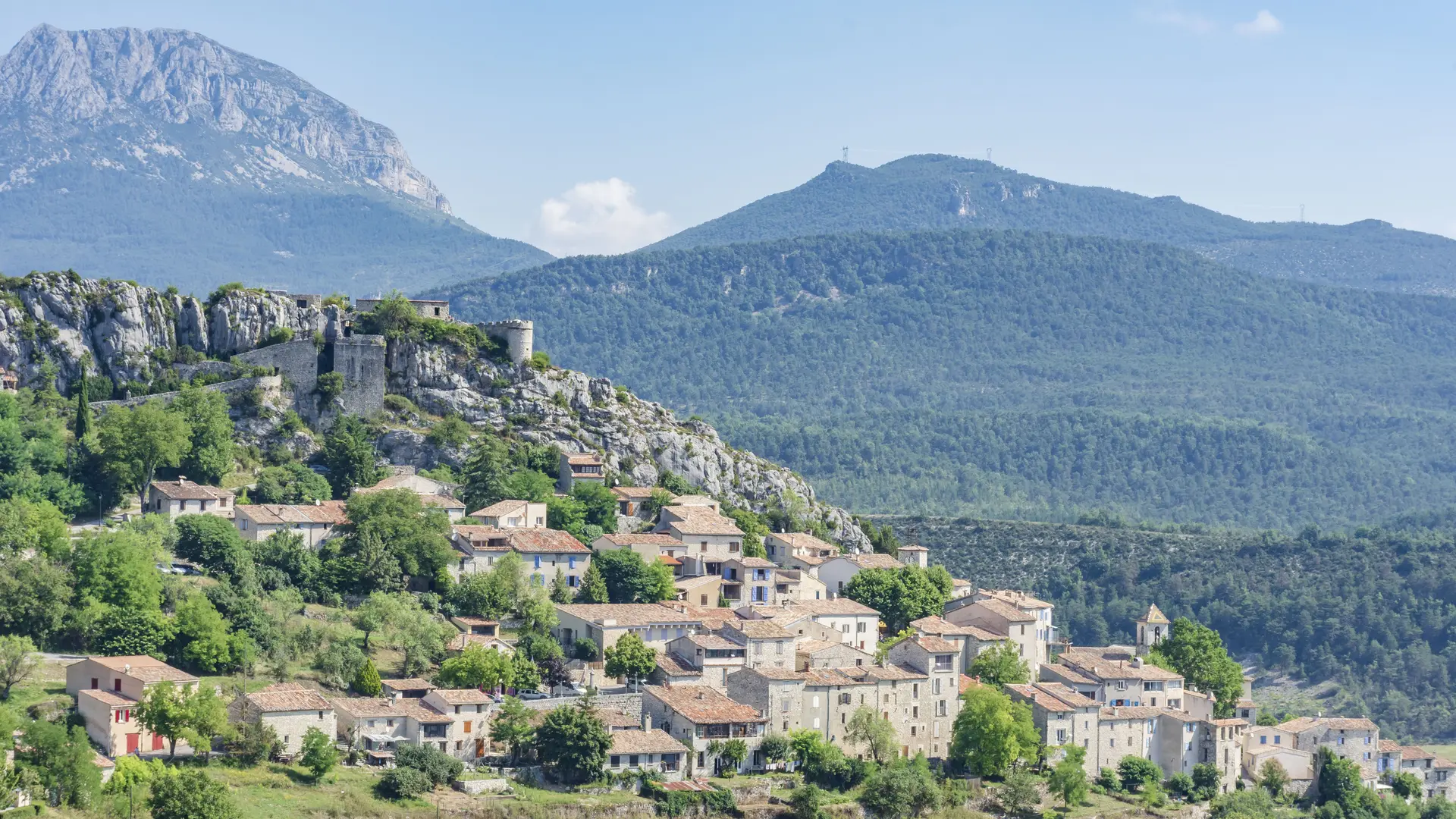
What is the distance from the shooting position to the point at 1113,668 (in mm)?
95312

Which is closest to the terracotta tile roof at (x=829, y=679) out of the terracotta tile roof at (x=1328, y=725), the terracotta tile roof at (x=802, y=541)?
the terracotta tile roof at (x=802, y=541)

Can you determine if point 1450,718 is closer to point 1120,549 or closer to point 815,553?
point 1120,549

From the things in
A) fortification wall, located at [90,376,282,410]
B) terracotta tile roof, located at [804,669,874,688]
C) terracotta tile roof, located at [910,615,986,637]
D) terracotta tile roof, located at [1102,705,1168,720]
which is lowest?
terracotta tile roof, located at [1102,705,1168,720]

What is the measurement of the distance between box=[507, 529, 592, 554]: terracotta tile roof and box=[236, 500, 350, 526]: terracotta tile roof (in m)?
7.53

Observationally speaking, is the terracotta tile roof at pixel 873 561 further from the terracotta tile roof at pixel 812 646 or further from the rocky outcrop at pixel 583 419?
the terracotta tile roof at pixel 812 646

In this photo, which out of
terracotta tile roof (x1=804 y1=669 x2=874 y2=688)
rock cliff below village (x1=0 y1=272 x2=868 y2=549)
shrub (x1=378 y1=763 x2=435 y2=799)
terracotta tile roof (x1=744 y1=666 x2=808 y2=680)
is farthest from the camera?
rock cliff below village (x1=0 y1=272 x2=868 y2=549)

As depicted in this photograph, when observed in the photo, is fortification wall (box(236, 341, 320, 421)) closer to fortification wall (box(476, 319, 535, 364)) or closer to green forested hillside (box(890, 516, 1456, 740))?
fortification wall (box(476, 319, 535, 364))

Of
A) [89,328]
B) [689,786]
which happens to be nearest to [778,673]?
[689,786]

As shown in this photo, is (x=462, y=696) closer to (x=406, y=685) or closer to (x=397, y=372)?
(x=406, y=685)

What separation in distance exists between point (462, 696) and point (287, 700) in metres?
6.92

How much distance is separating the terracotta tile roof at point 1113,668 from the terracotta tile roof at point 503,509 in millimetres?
26022

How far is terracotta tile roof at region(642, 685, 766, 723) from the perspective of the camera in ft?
268

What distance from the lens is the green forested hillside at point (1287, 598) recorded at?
16562cm

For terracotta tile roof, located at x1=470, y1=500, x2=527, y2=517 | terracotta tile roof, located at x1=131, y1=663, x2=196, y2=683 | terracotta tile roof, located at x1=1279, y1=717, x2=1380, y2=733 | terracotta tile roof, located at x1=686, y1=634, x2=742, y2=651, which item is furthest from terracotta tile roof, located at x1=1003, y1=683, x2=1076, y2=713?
terracotta tile roof, located at x1=131, y1=663, x2=196, y2=683
